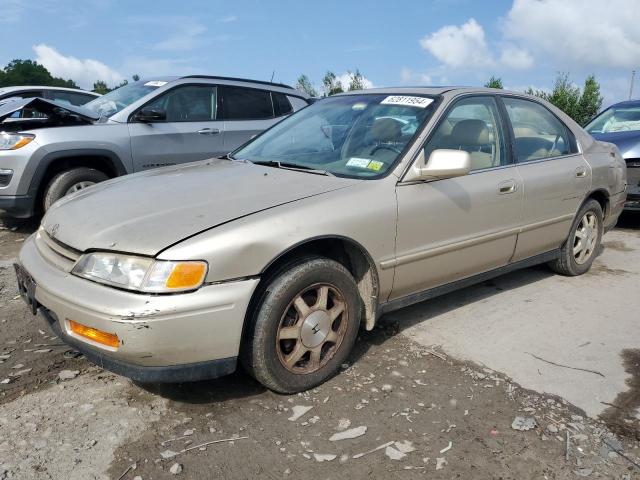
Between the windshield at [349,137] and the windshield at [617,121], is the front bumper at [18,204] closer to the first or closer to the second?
the windshield at [349,137]

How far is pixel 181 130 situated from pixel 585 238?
4.38 metres

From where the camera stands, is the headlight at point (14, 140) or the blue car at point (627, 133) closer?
the headlight at point (14, 140)

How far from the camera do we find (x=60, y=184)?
19.1ft

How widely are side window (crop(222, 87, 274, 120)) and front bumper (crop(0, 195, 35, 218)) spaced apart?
242 cm

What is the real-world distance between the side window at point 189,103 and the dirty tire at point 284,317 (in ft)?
14.1

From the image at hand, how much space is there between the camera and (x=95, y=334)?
8.11 ft

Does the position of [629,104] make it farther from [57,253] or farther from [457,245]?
[57,253]

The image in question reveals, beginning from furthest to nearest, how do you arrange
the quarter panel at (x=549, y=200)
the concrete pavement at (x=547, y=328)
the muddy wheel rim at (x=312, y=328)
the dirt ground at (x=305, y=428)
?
1. the quarter panel at (x=549, y=200)
2. the concrete pavement at (x=547, y=328)
3. the muddy wheel rim at (x=312, y=328)
4. the dirt ground at (x=305, y=428)

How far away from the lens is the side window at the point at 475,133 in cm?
354

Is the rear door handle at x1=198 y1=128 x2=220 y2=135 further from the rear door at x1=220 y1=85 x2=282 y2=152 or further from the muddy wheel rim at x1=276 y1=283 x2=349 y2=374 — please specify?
the muddy wheel rim at x1=276 y1=283 x2=349 y2=374

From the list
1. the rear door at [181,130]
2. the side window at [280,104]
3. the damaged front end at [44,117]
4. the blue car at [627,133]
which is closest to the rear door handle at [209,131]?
the rear door at [181,130]

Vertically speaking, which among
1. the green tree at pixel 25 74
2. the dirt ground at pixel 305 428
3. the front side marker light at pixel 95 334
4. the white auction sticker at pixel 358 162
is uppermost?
the green tree at pixel 25 74

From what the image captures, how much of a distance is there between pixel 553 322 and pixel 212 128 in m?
4.50

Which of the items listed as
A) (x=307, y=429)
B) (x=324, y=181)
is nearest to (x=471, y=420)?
(x=307, y=429)
